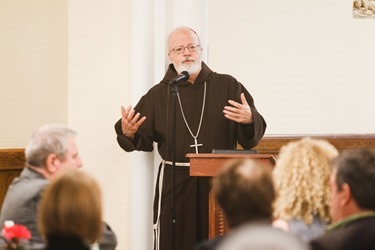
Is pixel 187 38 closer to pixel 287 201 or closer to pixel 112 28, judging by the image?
pixel 112 28

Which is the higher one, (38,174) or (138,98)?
(138,98)

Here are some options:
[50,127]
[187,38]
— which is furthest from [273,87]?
[50,127]

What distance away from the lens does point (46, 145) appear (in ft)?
11.5

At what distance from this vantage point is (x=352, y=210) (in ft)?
9.70

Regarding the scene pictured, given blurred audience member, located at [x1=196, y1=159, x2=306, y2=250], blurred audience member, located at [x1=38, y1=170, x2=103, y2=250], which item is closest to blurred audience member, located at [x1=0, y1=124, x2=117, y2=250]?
blurred audience member, located at [x1=38, y1=170, x2=103, y2=250]

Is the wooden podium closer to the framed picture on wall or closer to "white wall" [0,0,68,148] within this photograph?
"white wall" [0,0,68,148]

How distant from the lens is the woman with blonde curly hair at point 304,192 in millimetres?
3168

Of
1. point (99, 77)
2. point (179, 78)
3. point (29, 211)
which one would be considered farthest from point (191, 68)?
point (29, 211)

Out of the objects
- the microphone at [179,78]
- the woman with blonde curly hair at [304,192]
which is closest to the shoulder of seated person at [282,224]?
the woman with blonde curly hair at [304,192]

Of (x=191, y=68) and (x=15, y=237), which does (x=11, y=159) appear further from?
(x=15, y=237)

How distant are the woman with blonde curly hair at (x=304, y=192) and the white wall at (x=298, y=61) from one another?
4.01 metres

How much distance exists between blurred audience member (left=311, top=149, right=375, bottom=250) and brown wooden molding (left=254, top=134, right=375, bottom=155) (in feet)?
13.1

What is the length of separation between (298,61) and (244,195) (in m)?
5.09

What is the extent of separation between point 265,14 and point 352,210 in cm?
469
